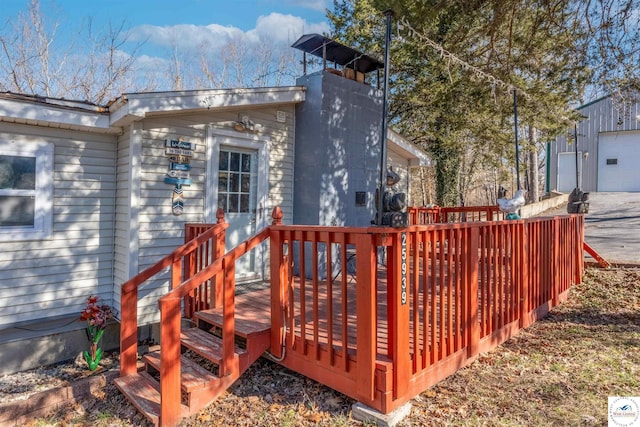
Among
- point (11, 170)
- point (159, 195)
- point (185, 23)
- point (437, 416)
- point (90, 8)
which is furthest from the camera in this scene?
point (185, 23)

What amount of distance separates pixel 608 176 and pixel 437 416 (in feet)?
60.6

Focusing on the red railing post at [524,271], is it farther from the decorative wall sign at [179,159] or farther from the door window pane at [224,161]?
the decorative wall sign at [179,159]

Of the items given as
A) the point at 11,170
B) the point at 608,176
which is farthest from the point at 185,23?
the point at 608,176

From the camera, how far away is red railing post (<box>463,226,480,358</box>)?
3227 mm

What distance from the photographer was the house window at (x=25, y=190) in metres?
4.20

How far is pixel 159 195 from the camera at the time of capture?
4688mm

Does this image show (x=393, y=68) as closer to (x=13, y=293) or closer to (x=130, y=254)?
(x=130, y=254)

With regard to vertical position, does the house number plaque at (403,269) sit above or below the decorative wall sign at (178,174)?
below

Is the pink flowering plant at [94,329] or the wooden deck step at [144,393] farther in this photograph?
the pink flowering plant at [94,329]

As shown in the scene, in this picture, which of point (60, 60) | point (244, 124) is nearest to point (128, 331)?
point (244, 124)

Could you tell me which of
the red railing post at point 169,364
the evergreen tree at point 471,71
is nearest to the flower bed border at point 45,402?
the red railing post at point 169,364

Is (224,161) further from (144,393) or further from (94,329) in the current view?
(144,393)

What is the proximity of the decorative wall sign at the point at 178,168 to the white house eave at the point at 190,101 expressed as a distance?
16.4 inches

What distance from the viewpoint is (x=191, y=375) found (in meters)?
3.07
